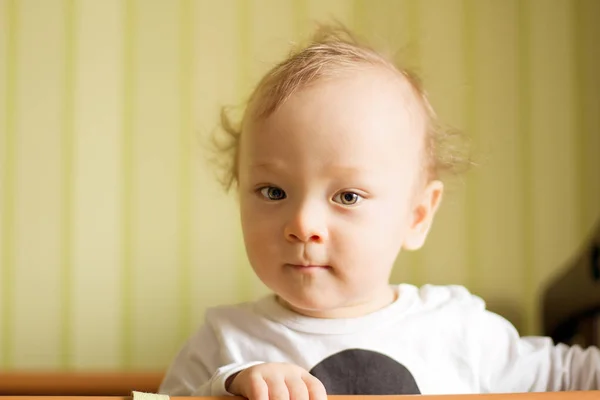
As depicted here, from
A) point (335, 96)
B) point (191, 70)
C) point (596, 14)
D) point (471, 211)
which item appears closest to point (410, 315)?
point (335, 96)

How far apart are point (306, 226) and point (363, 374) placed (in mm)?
191

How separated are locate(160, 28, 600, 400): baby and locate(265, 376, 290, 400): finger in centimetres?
2

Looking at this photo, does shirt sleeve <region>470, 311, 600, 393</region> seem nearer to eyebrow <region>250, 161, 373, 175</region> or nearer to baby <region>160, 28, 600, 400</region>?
baby <region>160, 28, 600, 400</region>

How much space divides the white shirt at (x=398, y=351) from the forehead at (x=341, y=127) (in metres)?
0.19

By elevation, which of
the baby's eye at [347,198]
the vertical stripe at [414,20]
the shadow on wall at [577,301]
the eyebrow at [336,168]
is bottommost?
the shadow on wall at [577,301]

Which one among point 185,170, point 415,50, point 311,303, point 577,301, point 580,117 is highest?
point 415,50

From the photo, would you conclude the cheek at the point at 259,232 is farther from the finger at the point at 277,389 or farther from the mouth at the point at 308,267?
the finger at the point at 277,389

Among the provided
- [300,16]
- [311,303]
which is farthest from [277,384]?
[300,16]

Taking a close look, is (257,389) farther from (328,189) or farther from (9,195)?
(9,195)

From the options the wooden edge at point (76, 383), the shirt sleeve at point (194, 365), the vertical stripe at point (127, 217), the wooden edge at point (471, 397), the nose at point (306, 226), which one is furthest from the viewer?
the vertical stripe at point (127, 217)

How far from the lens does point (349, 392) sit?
927 mm

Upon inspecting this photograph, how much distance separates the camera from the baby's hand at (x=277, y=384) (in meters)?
0.76

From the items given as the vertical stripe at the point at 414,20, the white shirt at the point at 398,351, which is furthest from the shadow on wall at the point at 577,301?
the vertical stripe at the point at 414,20

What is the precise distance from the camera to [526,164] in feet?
5.98
